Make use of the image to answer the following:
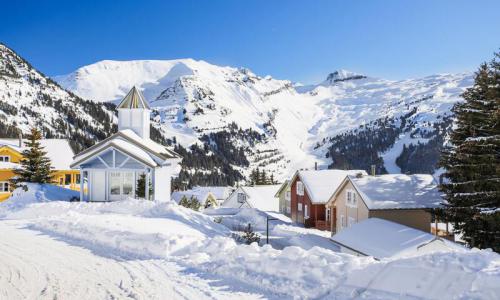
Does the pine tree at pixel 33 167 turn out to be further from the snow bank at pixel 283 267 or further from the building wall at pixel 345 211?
the snow bank at pixel 283 267

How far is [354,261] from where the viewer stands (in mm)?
10617

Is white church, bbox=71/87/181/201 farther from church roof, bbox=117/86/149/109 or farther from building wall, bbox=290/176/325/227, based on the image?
building wall, bbox=290/176/325/227

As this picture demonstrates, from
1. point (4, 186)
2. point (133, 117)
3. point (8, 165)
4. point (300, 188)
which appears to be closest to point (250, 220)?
point (300, 188)

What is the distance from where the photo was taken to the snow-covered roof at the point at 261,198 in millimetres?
71419

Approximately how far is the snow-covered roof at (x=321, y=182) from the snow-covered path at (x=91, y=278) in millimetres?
33926

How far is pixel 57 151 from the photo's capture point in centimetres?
5128

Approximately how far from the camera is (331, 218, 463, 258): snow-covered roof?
72.9ft

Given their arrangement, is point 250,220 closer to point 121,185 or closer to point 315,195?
point 315,195

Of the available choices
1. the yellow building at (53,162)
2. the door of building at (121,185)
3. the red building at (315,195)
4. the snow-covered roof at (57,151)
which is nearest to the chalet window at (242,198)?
the red building at (315,195)

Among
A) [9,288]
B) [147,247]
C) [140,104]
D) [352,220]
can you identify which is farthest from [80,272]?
[352,220]

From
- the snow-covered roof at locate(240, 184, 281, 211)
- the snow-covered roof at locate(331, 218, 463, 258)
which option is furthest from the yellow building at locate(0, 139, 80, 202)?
the snow-covered roof at locate(331, 218, 463, 258)

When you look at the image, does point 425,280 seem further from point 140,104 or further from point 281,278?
point 140,104

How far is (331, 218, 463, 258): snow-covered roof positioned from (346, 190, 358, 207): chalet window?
6.39 meters

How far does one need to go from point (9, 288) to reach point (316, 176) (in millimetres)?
40516
